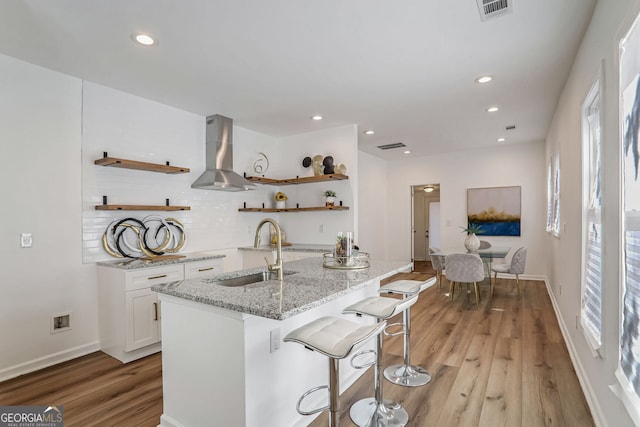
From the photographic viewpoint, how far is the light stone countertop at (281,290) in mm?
1427

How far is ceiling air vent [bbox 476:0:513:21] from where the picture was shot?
204 centimetres

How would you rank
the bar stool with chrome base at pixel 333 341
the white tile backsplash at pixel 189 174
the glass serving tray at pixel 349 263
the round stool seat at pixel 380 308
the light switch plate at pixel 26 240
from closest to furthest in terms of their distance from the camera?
the bar stool with chrome base at pixel 333 341
the round stool seat at pixel 380 308
the glass serving tray at pixel 349 263
the light switch plate at pixel 26 240
the white tile backsplash at pixel 189 174

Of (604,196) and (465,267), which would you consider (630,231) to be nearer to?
(604,196)

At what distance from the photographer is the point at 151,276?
3104 mm

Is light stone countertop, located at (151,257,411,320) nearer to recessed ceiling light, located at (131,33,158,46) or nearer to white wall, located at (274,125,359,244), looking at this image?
recessed ceiling light, located at (131,33,158,46)

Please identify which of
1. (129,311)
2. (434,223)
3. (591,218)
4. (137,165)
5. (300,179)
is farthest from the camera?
(434,223)

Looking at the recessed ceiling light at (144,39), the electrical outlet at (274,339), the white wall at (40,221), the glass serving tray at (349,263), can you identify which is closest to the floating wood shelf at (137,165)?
the white wall at (40,221)

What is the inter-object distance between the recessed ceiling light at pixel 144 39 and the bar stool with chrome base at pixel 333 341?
226 centimetres

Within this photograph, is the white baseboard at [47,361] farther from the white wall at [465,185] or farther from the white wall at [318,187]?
the white wall at [465,185]

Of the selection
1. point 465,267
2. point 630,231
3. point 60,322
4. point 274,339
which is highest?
point 630,231

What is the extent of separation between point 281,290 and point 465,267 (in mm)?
3567

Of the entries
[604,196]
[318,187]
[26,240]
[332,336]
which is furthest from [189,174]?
[604,196]

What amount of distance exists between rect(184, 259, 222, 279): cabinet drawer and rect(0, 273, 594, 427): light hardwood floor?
2.66 ft

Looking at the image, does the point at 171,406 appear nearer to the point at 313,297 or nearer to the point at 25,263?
the point at 313,297
